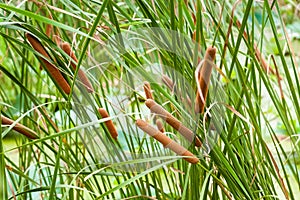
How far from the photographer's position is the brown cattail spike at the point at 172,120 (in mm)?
454

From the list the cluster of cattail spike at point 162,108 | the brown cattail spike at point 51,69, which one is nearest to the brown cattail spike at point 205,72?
the cluster of cattail spike at point 162,108

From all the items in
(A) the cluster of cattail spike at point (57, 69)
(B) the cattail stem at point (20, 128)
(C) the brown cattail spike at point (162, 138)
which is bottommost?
(C) the brown cattail spike at point (162, 138)

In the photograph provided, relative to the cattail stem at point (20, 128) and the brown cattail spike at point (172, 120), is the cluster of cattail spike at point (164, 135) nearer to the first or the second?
the brown cattail spike at point (172, 120)

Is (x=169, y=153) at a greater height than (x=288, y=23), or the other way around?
(x=288, y=23)

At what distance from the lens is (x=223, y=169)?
55 cm

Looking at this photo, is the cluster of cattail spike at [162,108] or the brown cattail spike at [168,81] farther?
the brown cattail spike at [168,81]

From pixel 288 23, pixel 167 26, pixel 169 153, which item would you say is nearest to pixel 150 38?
pixel 167 26

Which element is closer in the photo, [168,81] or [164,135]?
[164,135]

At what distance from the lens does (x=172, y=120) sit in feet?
1.55

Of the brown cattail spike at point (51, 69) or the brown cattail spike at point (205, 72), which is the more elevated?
the brown cattail spike at point (51, 69)

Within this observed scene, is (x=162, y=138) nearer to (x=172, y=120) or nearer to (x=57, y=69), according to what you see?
(x=172, y=120)

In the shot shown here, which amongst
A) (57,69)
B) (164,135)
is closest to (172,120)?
(164,135)

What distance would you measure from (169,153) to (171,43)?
0.13 m

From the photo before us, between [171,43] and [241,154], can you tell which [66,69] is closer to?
[171,43]
